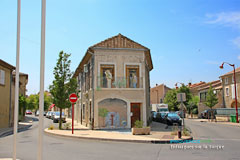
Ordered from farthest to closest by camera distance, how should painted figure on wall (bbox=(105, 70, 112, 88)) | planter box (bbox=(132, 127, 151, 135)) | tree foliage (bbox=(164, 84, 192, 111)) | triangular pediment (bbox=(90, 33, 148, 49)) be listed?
tree foliage (bbox=(164, 84, 192, 111)) < triangular pediment (bbox=(90, 33, 148, 49)) < painted figure on wall (bbox=(105, 70, 112, 88)) < planter box (bbox=(132, 127, 151, 135))

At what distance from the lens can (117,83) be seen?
66.9 feet

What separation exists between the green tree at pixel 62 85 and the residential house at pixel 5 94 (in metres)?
5.59

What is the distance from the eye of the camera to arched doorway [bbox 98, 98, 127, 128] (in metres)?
20.1

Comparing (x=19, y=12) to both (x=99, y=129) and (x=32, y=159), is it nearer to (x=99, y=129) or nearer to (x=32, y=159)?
(x=32, y=159)

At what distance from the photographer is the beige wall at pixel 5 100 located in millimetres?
24016

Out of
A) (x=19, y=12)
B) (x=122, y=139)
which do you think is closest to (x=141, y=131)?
(x=122, y=139)

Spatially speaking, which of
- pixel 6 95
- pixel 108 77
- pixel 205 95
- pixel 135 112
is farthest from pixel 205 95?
pixel 6 95

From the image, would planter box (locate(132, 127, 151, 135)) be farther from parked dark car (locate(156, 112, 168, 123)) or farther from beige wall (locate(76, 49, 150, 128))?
parked dark car (locate(156, 112, 168, 123))

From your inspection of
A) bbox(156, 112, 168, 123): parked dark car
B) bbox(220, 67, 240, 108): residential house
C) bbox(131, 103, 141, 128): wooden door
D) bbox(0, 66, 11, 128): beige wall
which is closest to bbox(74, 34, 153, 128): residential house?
bbox(131, 103, 141, 128): wooden door

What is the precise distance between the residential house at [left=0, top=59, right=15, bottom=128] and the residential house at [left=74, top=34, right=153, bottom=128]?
9.13 meters

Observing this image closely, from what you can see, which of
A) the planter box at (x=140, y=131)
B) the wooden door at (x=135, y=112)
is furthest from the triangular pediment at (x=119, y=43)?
the planter box at (x=140, y=131)

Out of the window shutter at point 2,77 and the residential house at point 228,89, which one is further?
the residential house at point 228,89

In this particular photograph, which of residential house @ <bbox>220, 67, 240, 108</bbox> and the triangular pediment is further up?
the triangular pediment

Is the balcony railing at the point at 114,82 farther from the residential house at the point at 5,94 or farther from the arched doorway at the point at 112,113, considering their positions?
the residential house at the point at 5,94
